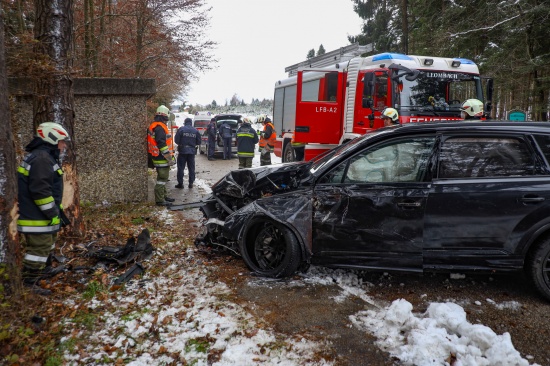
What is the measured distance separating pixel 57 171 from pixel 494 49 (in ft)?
53.6

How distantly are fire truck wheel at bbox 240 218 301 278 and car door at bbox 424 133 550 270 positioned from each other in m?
1.31

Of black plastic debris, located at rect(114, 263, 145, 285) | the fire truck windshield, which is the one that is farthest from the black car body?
black plastic debris, located at rect(114, 263, 145, 285)

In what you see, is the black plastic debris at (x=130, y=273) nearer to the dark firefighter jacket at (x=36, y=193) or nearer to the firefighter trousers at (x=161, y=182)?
the dark firefighter jacket at (x=36, y=193)

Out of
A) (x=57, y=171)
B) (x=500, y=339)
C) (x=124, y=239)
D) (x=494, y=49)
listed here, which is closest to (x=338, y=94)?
(x=124, y=239)

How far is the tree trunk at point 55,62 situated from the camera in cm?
527

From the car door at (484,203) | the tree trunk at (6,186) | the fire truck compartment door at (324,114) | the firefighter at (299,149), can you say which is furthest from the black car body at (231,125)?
the car door at (484,203)

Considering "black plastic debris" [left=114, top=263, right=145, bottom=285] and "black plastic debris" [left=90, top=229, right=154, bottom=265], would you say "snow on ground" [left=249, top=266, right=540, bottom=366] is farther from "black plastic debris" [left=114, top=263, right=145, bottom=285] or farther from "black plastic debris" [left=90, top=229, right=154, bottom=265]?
"black plastic debris" [left=90, top=229, right=154, bottom=265]

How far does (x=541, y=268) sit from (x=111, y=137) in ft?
24.1

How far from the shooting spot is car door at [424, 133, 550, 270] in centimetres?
374

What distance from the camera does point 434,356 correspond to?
2.90 m

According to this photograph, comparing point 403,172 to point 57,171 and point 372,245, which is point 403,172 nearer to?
point 372,245

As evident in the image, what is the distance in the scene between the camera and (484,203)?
378cm

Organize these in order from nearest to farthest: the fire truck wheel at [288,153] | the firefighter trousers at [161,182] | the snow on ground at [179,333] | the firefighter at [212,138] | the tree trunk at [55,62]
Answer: the snow on ground at [179,333] → the tree trunk at [55,62] → the firefighter trousers at [161,182] → the fire truck wheel at [288,153] → the firefighter at [212,138]

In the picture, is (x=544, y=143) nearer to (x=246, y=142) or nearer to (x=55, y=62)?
(x=55, y=62)
